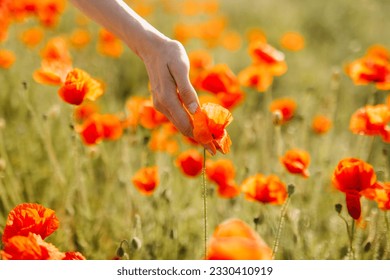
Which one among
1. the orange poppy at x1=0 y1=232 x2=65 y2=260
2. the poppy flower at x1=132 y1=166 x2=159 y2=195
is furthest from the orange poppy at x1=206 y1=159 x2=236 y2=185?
the orange poppy at x1=0 y1=232 x2=65 y2=260

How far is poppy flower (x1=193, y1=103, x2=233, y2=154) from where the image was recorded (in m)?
1.19

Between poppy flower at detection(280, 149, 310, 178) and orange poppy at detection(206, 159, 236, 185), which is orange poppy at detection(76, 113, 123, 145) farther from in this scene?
poppy flower at detection(280, 149, 310, 178)

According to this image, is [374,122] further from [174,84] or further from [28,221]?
[28,221]

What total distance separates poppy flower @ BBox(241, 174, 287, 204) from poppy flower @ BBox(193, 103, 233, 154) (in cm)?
34

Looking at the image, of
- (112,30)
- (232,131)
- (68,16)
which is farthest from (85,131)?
(68,16)

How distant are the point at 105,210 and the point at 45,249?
0.90 meters

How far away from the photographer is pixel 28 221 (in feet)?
3.95

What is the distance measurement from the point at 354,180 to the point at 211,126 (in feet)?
1.30

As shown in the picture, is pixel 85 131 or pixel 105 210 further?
pixel 105 210

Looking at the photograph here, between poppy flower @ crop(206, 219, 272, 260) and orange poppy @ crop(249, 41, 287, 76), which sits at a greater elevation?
orange poppy @ crop(249, 41, 287, 76)

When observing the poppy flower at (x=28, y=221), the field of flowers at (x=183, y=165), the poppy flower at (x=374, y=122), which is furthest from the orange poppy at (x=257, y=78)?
the poppy flower at (x=28, y=221)

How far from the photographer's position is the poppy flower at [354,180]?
136cm
